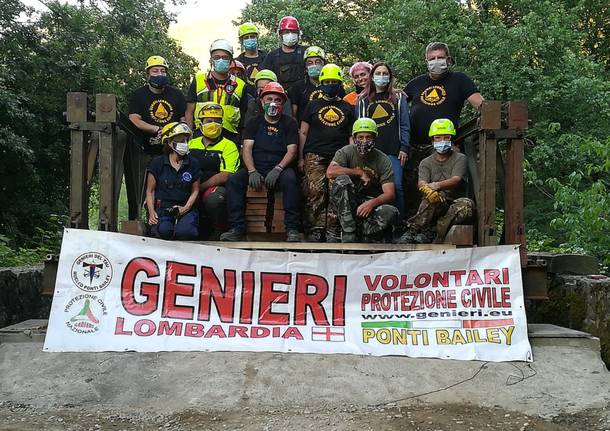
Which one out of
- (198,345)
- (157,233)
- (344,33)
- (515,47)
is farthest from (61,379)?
(344,33)

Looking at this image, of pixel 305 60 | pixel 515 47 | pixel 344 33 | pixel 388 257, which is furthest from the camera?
pixel 344 33

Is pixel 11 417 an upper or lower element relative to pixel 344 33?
lower

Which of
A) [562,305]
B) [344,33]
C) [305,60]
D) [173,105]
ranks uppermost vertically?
[344,33]

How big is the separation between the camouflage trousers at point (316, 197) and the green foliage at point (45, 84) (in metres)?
7.57

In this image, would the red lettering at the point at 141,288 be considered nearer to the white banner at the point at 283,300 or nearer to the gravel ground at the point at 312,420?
the white banner at the point at 283,300

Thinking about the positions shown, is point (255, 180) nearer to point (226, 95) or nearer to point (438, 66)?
point (226, 95)

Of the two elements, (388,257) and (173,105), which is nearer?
(388,257)

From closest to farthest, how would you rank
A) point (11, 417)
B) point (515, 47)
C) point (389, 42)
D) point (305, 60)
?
point (11, 417) → point (305, 60) → point (515, 47) → point (389, 42)

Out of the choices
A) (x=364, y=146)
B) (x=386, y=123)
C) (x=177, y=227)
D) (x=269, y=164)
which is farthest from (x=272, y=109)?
(x=177, y=227)

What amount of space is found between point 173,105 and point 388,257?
3.07 m

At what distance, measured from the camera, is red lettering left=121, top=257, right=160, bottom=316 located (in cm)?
524

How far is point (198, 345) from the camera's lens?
5.11 meters

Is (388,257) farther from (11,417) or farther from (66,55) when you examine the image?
(66,55)

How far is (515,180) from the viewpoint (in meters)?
5.84
